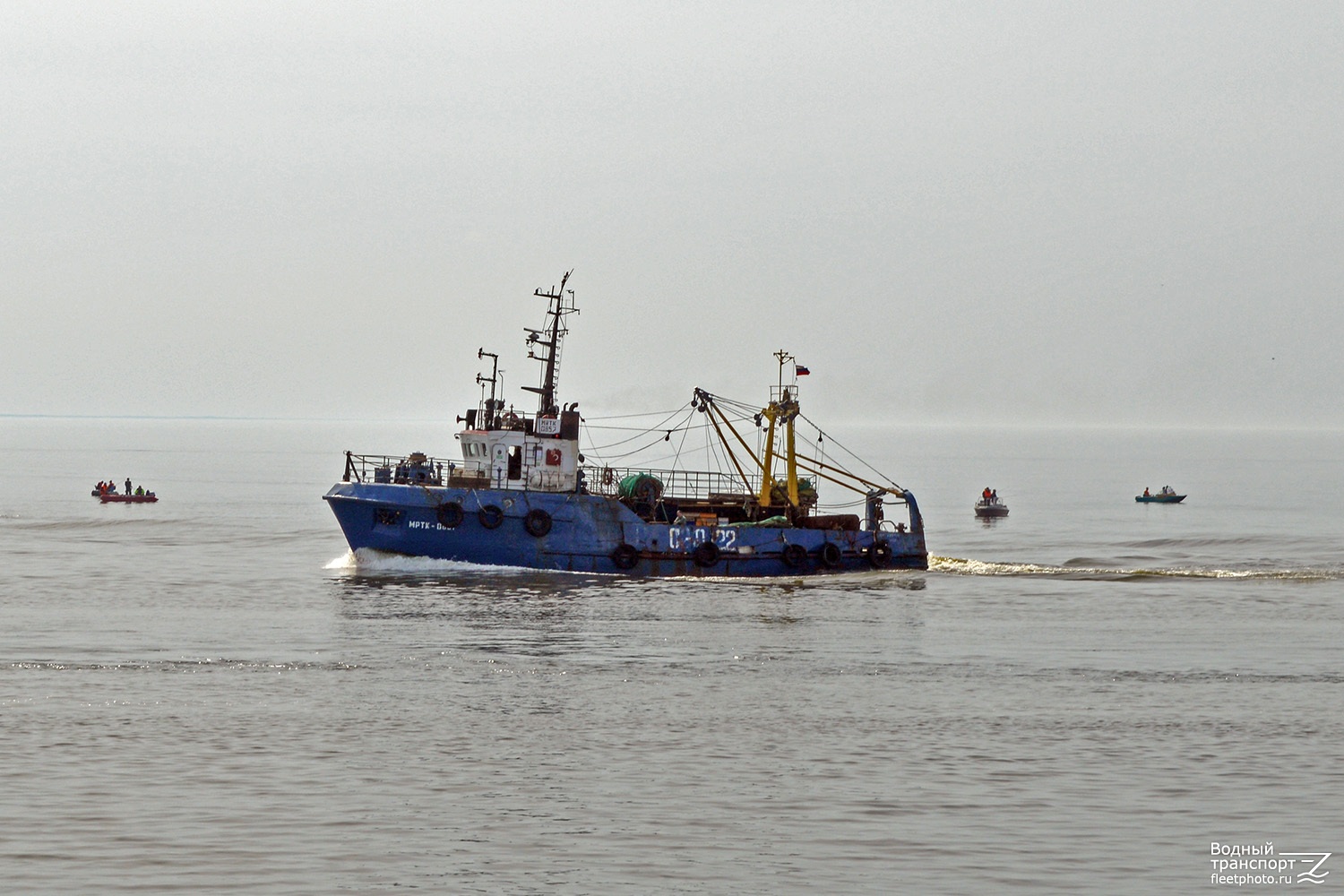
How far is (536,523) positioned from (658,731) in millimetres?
23320

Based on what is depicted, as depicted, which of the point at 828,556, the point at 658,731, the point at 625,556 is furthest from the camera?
the point at 828,556

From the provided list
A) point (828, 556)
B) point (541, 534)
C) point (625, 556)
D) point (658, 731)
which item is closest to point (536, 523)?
point (541, 534)

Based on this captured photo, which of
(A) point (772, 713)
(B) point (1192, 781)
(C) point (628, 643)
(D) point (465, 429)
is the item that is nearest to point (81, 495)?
(D) point (465, 429)

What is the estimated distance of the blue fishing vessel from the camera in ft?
159

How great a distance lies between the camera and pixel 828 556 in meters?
51.0

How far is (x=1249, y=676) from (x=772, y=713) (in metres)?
11.7

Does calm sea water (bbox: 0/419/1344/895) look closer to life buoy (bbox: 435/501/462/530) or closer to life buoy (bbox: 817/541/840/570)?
life buoy (bbox: 435/501/462/530)

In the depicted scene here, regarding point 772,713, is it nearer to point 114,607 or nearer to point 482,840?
point 482,840

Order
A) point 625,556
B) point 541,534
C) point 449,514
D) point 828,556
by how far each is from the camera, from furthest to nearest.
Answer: point 828,556, point 625,556, point 541,534, point 449,514

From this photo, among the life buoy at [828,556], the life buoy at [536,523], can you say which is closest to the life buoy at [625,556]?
the life buoy at [536,523]

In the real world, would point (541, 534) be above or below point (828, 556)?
above

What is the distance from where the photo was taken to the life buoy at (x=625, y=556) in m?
49.1

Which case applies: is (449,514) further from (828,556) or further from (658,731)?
(658,731)

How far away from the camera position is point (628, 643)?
3562 cm
